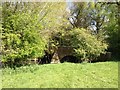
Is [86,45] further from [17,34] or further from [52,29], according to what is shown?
[17,34]

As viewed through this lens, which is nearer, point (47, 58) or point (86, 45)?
point (86, 45)

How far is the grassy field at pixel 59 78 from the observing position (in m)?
6.50

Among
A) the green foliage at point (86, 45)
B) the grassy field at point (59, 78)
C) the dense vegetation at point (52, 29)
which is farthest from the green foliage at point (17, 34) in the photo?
the green foliage at point (86, 45)

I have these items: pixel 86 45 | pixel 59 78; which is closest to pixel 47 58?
pixel 86 45

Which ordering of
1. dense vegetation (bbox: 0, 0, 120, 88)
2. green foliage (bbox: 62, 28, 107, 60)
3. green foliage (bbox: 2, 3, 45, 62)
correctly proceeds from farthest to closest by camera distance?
green foliage (bbox: 62, 28, 107, 60)
green foliage (bbox: 2, 3, 45, 62)
dense vegetation (bbox: 0, 0, 120, 88)

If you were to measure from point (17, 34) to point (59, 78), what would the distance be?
2517mm

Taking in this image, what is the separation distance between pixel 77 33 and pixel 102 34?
2779 millimetres

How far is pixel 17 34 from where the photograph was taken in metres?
8.38

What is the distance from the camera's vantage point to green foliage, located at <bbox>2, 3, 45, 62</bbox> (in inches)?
327

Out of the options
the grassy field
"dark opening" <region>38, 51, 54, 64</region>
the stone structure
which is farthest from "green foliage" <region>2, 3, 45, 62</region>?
the stone structure

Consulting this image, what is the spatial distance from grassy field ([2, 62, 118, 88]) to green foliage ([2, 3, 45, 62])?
652 mm

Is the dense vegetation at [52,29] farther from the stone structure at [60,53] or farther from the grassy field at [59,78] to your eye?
the grassy field at [59,78]

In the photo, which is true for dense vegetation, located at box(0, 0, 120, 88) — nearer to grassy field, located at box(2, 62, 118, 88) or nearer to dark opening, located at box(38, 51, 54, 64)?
grassy field, located at box(2, 62, 118, 88)

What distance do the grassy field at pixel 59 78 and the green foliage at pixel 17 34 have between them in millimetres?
652
